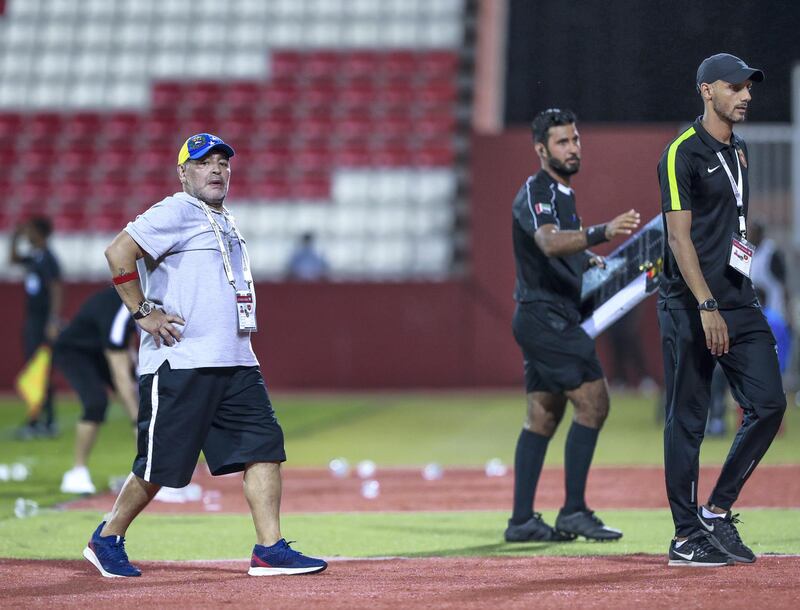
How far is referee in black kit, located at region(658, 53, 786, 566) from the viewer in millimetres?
6973

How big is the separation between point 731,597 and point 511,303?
17685mm

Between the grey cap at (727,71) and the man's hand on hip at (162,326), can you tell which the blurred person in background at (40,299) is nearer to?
the man's hand on hip at (162,326)

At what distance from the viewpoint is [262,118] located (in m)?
26.9

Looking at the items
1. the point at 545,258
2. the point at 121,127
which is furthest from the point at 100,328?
the point at 121,127

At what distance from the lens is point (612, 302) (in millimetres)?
8461

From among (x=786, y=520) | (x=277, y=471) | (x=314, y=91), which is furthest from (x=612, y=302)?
(x=314, y=91)

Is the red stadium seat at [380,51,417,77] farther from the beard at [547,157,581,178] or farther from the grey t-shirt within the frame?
the grey t-shirt

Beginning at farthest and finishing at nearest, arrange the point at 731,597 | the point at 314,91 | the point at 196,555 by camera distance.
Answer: the point at 314,91 → the point at 196,555 → the point at 731,597

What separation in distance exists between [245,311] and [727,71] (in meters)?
2.60

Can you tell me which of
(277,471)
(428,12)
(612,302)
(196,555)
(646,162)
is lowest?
(196,555)

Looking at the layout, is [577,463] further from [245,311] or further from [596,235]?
[245,311]

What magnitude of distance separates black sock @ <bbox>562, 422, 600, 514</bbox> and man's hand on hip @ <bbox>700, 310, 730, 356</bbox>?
65.3 inches

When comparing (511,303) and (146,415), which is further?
(511,303)

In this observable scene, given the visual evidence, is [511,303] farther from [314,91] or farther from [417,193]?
[314,91]
